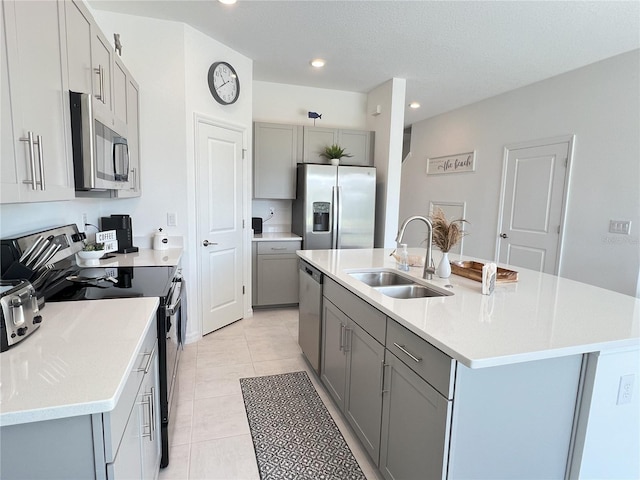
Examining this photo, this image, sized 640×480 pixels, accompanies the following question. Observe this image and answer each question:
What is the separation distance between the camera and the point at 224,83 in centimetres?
334

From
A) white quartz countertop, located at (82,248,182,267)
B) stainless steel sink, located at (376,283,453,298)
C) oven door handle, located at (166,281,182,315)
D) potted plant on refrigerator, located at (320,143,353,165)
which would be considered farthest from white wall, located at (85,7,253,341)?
stainless steel sink, located at (376,283,453,298)

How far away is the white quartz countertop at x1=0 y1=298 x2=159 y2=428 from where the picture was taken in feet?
2.67

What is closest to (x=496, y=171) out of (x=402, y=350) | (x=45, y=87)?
(x=402, y=350)

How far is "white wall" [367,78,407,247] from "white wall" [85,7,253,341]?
209cm

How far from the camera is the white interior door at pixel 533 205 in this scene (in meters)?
3.89

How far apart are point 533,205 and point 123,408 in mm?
4590

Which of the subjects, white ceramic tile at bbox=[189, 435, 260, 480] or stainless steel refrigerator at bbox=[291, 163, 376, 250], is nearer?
white ceramic tile at bbox=[189, 435, 260, 480]

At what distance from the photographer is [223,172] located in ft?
11.3

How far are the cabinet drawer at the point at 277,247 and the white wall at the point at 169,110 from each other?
93 centimetres

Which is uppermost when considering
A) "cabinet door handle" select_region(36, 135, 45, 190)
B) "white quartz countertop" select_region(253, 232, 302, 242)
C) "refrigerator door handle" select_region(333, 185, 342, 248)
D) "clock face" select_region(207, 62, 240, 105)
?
"clock face" select_region(207, 62, 240, 105)

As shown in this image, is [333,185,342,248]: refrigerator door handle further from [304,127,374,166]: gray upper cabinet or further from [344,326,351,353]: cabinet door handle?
[344,326,351,353]: cabinet door handle

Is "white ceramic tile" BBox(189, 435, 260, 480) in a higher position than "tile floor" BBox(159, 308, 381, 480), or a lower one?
lower

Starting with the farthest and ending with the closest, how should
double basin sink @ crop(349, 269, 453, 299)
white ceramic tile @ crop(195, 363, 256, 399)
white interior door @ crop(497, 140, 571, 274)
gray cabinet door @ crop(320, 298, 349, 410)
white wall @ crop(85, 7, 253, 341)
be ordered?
white interior door @ crop(497, 140, 571, 274) < white wall @ crop(85, 7, 253, 341) < white ceramic tile @ crop(195, 363, 256, 399) < gray cabinet door @ crop(320, 298, 349, 410) < double basin sink @ crop(349, 269, 453, 299)

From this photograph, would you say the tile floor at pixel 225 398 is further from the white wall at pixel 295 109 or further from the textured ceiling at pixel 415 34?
the textured ceiling at pixel 415 34
